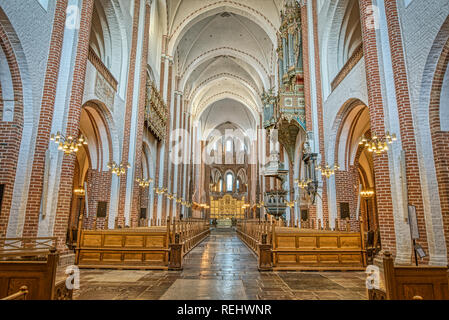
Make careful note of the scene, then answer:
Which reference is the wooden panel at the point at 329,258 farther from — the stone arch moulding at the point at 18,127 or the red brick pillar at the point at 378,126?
the stone arch moulding at the point at 18,127

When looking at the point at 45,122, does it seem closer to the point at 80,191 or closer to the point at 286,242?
the point at 286,242

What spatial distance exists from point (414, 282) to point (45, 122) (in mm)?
8324

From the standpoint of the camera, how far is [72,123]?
788 cm

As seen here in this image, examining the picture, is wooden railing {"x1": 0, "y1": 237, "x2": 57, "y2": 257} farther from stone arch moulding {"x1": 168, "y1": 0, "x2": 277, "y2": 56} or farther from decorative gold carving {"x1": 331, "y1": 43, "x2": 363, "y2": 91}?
stone arch moulding {"x1": 168, "y1": 0, "x2": 277, "y2": 56}

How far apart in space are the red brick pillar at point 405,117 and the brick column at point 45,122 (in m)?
9.00

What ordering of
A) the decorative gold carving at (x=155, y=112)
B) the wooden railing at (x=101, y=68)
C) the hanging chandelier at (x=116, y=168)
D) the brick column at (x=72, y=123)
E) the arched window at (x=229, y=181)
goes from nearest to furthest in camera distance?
1. the brick column at (x=72, y=123)
2. the wooden railing at (x=101, y=68)
3. the hanging chandelier at (x=116, y=168)
4. the decorative gold carving at (x=155, y=112)
5. the arched window at (x=229, y=181)

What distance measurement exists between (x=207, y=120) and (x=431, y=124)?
129 ft

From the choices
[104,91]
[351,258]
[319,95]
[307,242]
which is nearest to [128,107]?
[104,91]

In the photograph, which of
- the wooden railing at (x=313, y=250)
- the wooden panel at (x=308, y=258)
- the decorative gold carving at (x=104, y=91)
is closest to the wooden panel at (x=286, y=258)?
the wooden railing at (x=313, y=250)

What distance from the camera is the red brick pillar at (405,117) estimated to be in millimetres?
6604

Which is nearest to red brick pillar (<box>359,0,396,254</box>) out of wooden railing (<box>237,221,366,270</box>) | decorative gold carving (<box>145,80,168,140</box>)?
wooden railing (<box>237,221,366,270</box>)

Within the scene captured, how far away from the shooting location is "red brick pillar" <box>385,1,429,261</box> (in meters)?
6.60

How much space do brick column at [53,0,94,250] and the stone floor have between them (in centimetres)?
153

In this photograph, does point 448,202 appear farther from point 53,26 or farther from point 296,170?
point 296,170
